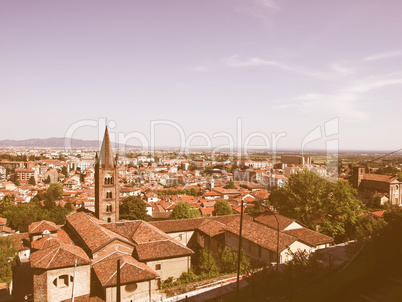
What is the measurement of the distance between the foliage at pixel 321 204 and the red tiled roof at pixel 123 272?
1584cm

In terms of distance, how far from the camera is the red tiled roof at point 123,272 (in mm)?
17531

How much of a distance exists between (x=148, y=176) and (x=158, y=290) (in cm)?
8682

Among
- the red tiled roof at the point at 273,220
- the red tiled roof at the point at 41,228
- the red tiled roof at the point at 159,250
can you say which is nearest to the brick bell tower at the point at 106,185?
the red tiled roof at the point at 41,228

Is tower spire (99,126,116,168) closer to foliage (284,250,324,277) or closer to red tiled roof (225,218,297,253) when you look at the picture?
red tiled roof (225,218,297,253)

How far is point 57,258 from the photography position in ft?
60.2

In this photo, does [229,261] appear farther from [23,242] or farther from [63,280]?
[23,242]

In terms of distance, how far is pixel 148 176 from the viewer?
104 meters

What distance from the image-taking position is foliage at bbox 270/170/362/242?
82.3 feet

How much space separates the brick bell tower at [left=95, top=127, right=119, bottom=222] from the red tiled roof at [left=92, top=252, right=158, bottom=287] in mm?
9479

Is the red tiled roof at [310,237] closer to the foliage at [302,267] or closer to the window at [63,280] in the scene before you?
the foliage at [302,267]

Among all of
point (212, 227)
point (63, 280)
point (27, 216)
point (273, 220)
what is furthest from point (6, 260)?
point (273, 220)

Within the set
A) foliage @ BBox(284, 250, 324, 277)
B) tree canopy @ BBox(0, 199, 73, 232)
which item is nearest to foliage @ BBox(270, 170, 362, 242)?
foliage @ BBox(284, 250, 324, 277)

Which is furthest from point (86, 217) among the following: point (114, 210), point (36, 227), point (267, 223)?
point (267, 223)

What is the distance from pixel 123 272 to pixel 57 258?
4590 mm
